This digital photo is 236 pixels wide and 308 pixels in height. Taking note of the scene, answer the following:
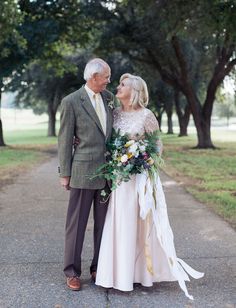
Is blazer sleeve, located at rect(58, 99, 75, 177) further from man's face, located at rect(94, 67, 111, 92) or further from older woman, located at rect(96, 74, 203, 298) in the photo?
older woman, located at rect(96, 74, 203, 298)

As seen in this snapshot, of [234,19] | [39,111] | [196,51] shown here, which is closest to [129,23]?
[196,51]

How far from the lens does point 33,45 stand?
21.1 m

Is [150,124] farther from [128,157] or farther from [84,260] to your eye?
[84,260]

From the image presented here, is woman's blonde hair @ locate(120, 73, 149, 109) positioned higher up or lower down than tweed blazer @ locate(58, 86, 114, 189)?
higher up

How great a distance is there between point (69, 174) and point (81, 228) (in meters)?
0.51

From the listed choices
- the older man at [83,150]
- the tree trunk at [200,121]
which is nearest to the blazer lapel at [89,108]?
the older man at [83,150]

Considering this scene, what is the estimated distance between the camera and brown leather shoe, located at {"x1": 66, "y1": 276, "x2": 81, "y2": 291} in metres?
4.34

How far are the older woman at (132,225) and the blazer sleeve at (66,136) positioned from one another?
1.33 feet

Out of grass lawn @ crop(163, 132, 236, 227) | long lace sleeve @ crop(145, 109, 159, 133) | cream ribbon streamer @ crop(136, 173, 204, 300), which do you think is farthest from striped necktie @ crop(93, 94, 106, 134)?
grass lawn @ crop(163, 132, 236, 227)

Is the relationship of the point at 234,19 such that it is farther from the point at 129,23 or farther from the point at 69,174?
the point at 129,23

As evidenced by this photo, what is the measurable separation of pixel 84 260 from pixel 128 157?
5.30ft

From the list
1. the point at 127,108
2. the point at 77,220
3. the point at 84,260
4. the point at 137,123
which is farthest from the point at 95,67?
the point at 84,260

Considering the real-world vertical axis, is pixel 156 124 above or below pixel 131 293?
above

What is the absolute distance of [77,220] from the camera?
14.4 feet
